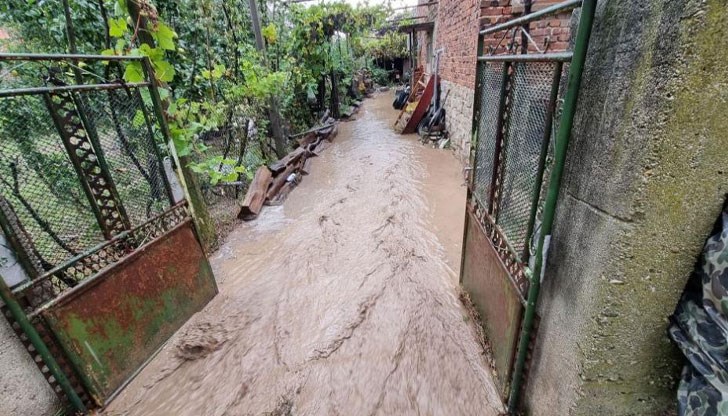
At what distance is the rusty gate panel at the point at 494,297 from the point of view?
1.92m

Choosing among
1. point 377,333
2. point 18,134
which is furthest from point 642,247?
point 18,134

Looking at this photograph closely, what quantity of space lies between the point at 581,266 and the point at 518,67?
1.20 meters

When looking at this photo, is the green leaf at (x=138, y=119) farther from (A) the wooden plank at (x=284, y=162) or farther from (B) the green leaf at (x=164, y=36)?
(A) the wooden plank at (x=284, y=162)

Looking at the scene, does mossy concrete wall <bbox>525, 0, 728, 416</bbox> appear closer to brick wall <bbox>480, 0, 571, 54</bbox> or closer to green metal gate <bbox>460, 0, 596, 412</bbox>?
green metal gate <bbox>460, 0, 596, 412</bbox>

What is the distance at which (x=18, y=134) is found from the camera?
194 centimetres

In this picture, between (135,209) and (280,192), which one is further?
(280,192)

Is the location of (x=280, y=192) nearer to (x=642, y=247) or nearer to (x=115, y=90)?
(x=115, y=90)

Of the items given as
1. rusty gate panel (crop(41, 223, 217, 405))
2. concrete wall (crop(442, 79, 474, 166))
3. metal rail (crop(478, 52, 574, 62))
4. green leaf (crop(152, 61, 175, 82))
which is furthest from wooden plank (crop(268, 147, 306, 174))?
metal rail (crop(478, 52, 574, 62))

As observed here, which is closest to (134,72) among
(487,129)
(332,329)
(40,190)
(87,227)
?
(40,190)

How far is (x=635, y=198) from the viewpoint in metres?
1.08

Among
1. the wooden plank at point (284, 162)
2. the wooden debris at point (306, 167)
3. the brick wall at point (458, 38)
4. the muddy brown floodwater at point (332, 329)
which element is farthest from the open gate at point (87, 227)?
the brick wall at point (458, 38)

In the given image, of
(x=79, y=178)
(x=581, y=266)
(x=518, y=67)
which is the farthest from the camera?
(x=79, y=178)

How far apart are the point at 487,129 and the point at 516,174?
1.99 ft

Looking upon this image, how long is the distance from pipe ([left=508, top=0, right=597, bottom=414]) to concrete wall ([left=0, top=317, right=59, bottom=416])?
294cm
